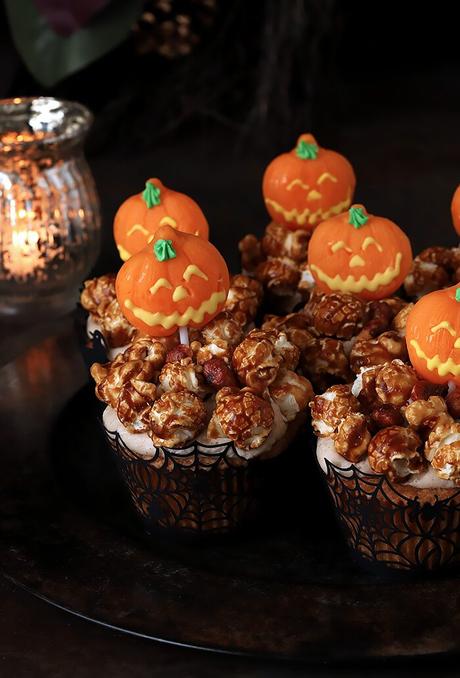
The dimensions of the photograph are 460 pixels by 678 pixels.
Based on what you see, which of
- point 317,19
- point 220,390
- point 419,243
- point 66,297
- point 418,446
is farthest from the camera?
point 317,19

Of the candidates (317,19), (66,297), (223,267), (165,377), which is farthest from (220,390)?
(317,19)

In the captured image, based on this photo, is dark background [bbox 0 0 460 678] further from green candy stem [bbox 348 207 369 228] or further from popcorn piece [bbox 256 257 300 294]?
green candy stem [bbox 348 207 369 228]

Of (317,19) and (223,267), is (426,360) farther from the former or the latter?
(317,19)

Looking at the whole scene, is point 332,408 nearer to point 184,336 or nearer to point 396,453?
point 396,453

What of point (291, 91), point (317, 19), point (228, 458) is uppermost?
point (228, 458)

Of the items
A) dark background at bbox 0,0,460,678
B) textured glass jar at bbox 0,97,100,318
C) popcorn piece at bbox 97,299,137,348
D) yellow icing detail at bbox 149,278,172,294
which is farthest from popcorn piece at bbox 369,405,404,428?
dark background at bbox 0,0,460,678

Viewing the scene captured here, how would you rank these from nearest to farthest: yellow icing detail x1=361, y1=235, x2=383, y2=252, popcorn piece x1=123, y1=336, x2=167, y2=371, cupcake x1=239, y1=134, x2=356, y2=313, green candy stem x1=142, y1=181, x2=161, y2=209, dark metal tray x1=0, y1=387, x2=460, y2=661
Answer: dark metal tray x1=0, y1=387, x2=460, y2=661
popcorn piece x1=123, y1=336, x2=167, y2=371
yellow icing detail x1=361, y1=235, x2=383, y2=252
green candy stem x1=142, y1=181, x2=161, y2=209
cupcake x1=239, y1=134, x2=356, y2=313
